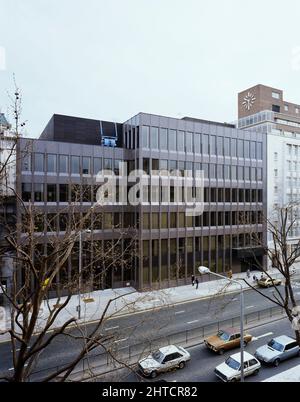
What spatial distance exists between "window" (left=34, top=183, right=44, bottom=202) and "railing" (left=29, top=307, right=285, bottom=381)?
1528 centimetres

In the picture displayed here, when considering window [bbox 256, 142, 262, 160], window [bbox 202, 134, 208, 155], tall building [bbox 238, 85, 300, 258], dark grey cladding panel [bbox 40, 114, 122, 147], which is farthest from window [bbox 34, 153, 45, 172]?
tall building [bbox 238, 85, 300, 258]

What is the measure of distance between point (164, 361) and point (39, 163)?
64.2 ft

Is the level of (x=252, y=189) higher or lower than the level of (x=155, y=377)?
higher

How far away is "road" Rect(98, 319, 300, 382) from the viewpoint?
1355 cm

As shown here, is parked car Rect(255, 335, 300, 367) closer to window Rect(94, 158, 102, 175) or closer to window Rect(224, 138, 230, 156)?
window Rect(94, 158, 102, 175)

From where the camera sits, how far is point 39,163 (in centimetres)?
2628

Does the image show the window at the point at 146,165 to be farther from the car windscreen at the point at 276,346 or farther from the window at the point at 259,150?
the car windscreen at the point at 276,346

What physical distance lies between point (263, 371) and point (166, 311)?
901 centimetres

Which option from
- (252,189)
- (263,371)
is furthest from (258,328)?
(252,189)

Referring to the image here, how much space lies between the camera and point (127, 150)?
98.9ft

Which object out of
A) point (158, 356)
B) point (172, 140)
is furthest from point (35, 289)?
point (172, 140)
